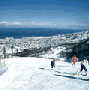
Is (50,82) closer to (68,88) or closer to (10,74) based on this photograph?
(68,88)

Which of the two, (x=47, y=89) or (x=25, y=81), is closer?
(x=47, y=89)

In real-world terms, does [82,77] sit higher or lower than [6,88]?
higher

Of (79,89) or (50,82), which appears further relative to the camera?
(50,82)

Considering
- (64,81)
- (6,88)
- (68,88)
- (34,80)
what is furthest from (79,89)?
(6,88)

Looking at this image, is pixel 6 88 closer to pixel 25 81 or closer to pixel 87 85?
pixel 25 81

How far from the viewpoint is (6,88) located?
38.8ft

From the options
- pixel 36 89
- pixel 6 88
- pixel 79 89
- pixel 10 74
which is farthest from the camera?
pixel 10 74

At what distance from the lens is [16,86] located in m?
12.2

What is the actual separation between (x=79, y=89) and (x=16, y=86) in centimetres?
566

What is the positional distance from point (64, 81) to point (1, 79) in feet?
21.8

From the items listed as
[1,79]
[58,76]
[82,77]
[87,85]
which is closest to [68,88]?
[87,85]

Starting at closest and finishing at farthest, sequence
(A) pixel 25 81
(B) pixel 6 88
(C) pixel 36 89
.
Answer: (C) pixel 36 89 → (B) pixel 6 88 → (A) pixel 25 81

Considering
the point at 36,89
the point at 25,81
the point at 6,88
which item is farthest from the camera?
the point at 25,81

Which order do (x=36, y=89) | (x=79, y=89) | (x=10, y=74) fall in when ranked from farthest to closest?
(x=10, y=74) → (x=36, y=89) → (x=79, y=89)
